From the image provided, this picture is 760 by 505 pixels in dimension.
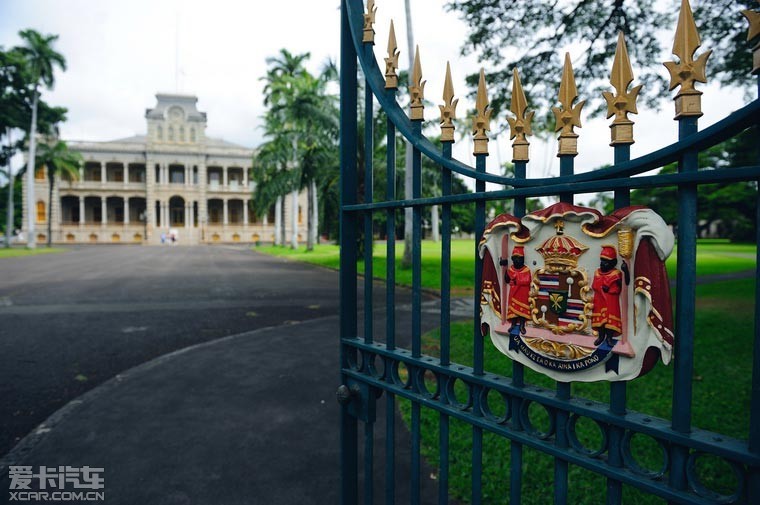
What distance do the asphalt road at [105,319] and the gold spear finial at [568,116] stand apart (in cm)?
430

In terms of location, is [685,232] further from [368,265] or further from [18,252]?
[18,252]

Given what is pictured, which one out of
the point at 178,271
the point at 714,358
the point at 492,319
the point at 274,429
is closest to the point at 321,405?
the point at 274,429

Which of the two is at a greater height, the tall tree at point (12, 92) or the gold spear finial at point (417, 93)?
the tall tree at point (12, 92)

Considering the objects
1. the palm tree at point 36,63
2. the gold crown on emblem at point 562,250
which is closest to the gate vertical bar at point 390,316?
the gold crown on emblem at point 562,250

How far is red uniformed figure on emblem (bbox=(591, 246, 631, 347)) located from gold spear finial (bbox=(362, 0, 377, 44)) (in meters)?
1.40

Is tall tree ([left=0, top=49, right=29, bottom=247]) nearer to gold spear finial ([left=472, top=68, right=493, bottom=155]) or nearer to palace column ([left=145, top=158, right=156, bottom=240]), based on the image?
palace column ([left=145, top=158, right=156, bottom=240])

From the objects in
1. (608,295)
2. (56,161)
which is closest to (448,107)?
(608,295)

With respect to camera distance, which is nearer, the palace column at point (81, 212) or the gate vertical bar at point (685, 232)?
the gate vertical bar at point (685, 232)

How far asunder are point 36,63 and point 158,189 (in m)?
23.9

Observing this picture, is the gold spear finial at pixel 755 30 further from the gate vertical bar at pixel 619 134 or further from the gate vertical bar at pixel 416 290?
the gate vertical bar at pixel 416 290

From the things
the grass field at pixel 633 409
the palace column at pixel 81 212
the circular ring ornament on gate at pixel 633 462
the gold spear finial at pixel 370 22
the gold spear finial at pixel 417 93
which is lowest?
the grass field at pixel 633 409

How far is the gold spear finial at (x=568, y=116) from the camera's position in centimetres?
131

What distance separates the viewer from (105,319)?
833 cm

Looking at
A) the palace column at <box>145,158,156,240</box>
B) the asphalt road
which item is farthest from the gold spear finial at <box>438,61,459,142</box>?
the palace column at <box>145,158,156,240</box>
